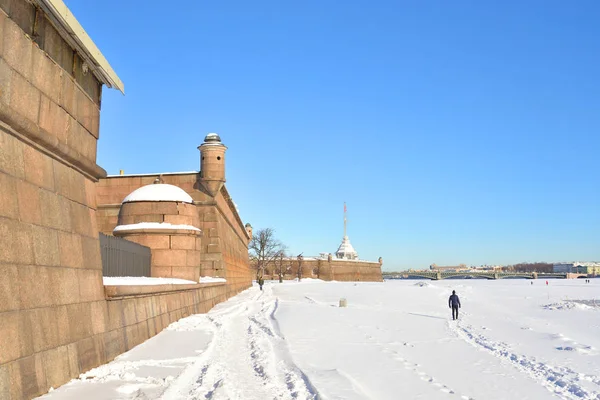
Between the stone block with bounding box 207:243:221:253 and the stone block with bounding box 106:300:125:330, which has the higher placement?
the stone block with bounding box 207:243:221:253

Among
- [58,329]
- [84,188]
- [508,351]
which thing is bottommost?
[508,351]

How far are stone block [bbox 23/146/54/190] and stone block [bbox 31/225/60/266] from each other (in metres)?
0.60

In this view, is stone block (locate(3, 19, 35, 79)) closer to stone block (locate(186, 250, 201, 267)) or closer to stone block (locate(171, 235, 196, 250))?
stone block (locate(171, 235, 196, 250))

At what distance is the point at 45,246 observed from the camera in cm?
689

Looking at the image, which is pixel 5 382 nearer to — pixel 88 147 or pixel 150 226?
pixel 88 147

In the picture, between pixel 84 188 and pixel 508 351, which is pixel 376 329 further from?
pixel 84 188

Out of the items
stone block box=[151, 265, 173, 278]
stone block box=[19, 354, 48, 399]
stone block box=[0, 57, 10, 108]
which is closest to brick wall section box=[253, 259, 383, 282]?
stone block box=[151, 265, 173, 278]

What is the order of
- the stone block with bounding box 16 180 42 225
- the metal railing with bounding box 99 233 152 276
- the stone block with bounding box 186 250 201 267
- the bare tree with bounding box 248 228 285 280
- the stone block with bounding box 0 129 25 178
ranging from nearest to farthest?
the stone block with bounding box 0 129 25 178 → the stone block with bounding box 16 180 42 225 → the metal railing with bounding box 99 233 152 276 → the stone block with bounding box 186 250 201 267 → the bare tree with bounding box 248 228 285 280

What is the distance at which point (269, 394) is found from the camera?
664 centimetres

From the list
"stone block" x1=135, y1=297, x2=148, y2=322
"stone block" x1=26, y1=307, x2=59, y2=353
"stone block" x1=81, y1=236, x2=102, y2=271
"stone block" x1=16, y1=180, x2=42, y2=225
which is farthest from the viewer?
"stone block" x1=135, y1=297, x2=148, y2=322

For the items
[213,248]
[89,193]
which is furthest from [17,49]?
[213,248]

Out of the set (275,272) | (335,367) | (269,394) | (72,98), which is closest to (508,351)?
(335,367)

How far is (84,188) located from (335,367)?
16.7 feet

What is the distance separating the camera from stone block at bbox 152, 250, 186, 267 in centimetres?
1623
